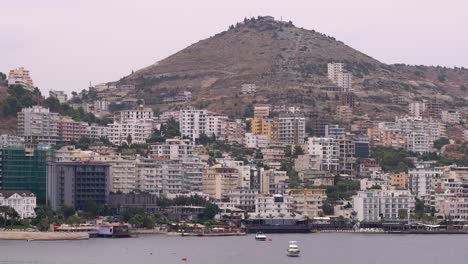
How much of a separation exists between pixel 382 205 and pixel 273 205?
9804 millimetres

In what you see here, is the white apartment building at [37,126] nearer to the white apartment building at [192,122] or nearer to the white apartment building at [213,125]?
the white apartment building at [192,122]

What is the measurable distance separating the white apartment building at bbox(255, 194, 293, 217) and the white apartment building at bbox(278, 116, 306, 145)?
3725 centimetres

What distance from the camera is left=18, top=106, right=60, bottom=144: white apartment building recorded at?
174 m

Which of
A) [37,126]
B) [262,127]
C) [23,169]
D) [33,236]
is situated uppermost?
[37,126]

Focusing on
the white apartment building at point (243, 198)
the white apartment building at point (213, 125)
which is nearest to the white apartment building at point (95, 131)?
the white apartment building at point (213, 125)

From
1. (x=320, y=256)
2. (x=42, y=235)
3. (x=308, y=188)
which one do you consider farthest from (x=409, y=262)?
(x=308, y=188)

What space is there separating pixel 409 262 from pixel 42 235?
34.6 m

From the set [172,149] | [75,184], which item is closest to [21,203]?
[75,184]

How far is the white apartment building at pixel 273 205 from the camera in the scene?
156 m

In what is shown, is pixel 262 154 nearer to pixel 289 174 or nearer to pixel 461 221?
pixel 289 174

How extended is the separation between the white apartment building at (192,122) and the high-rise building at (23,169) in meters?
44.1

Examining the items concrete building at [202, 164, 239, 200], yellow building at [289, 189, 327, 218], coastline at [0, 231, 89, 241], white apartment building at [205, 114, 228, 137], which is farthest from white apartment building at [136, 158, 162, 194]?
white apartment building at [205, 114, 228, 137]

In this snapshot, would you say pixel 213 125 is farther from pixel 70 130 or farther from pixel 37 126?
pixel 37 126

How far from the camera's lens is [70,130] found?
7205 inches
